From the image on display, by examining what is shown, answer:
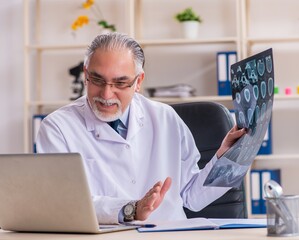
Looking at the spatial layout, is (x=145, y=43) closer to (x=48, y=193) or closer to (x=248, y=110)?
(x=248, y=110)

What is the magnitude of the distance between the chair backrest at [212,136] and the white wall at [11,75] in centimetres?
265

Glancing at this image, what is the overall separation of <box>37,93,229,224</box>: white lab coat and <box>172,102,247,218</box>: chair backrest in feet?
0.14

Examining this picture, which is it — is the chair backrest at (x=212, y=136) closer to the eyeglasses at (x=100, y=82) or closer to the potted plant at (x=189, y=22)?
the eyeglasses at (x=100, y=82)

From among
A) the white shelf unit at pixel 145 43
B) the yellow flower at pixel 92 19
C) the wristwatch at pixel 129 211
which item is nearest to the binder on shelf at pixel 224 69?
the white shelf unit at pixel 145 43

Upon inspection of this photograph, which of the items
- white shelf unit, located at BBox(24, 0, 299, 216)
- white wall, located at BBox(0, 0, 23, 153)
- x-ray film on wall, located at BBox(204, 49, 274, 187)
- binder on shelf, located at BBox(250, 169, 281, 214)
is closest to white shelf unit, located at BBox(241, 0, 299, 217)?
white shelf unit, located at BBox(24, 0, 299, 216)

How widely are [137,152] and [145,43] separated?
8.05 ft

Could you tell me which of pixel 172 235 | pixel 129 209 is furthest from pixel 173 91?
pixel 172 235

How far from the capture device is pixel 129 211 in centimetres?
184

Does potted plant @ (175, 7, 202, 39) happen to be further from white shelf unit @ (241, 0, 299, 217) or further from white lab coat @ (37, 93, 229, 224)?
white lab coat @ (37, 93, 229, 224)

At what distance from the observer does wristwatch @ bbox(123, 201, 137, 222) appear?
1.83 meters

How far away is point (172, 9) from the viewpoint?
4.92m

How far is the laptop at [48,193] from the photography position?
1537 millimetres

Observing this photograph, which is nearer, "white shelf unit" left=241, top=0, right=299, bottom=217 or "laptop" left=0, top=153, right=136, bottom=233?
"laptop" left=0, top=153, right=136, bottom=233

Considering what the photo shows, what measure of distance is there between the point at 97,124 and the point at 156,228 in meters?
0.68
